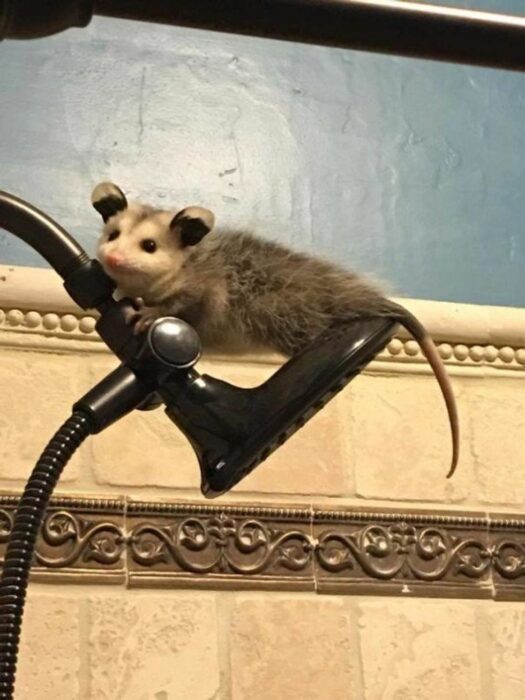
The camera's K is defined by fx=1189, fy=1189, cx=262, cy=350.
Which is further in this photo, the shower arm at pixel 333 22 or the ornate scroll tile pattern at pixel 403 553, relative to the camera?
the ornate scroll tile pattern at pixel 403 553

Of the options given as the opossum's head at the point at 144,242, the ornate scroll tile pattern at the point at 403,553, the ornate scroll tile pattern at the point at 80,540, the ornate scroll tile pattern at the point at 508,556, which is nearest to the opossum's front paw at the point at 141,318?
the opossum's head at the point at 144,242

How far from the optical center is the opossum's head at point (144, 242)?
0.87 meters

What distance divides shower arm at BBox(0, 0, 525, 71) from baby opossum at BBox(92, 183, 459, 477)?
8.1 inches

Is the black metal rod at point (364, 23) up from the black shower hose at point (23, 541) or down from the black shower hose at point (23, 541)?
up

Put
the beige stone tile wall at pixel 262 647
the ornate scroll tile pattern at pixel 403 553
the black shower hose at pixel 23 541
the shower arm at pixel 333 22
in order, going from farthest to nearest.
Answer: the ornate scroll tile pattern at pixel 403 553 → the beige stone tile wall at pixel 262 647 → the black shower hose at pixel 23 541 → the shower arm at pixel 333 22

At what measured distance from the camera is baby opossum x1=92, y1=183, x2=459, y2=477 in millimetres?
811

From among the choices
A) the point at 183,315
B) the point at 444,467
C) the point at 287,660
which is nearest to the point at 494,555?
the point at 444,467

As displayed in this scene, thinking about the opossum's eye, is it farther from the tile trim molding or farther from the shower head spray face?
the tile trim molding

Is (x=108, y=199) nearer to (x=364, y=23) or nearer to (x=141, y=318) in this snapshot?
(x=141, y=318)

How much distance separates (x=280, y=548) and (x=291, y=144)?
22.4 inches

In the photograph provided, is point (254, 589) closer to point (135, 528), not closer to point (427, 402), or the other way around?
point (135, 528)

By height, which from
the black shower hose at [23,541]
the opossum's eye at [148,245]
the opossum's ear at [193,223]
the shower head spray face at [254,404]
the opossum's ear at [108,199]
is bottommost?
the black shower hose at [23,541]

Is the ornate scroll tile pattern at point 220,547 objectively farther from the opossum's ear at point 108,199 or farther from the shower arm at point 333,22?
the shower arm at point 333,22

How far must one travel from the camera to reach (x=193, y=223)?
34.2 inches
